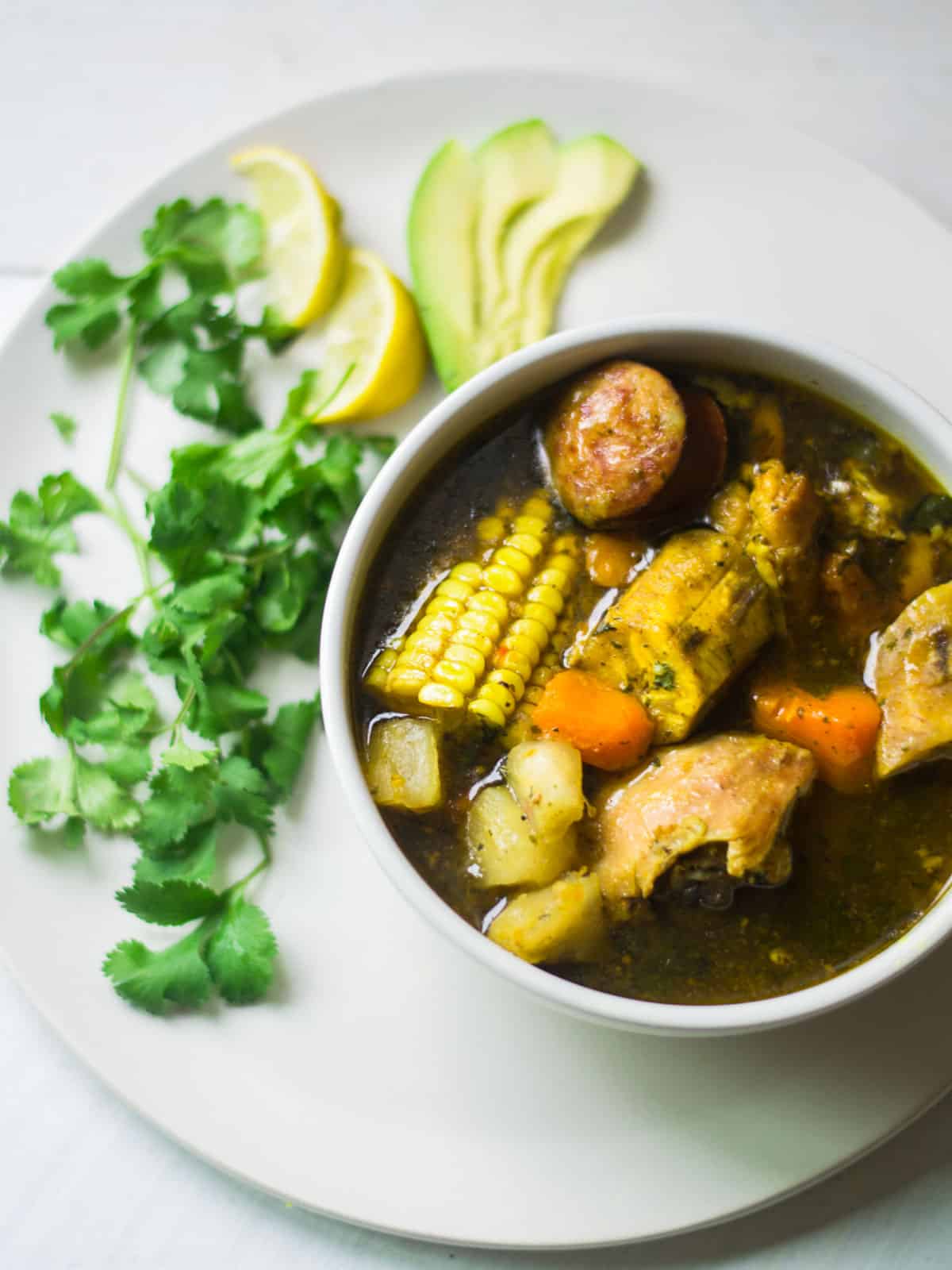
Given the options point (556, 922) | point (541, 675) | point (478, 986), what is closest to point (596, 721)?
point (541, 675)

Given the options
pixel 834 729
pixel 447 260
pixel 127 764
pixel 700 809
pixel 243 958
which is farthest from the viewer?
pixel 447 260

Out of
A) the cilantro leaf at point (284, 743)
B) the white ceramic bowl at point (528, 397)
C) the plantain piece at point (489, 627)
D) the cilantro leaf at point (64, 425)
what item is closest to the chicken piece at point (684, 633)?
the plantain piece at point (489, 627)

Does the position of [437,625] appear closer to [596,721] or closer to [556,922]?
[596,721]

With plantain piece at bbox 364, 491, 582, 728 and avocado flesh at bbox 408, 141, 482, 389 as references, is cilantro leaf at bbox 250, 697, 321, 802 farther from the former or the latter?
avocado flesh at bbox 408, 141, 482, 389

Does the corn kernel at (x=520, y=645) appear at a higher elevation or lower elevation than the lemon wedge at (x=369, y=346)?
lower

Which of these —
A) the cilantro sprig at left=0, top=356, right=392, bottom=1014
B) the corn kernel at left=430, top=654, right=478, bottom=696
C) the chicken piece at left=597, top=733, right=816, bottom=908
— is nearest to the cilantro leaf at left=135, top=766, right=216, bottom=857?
the cilantro sprig at left=0, top=356, right=392, bottom=1014

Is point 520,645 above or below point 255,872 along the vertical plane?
above

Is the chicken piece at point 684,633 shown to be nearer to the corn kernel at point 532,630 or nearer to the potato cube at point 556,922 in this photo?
the corn kernel at point 532,630
